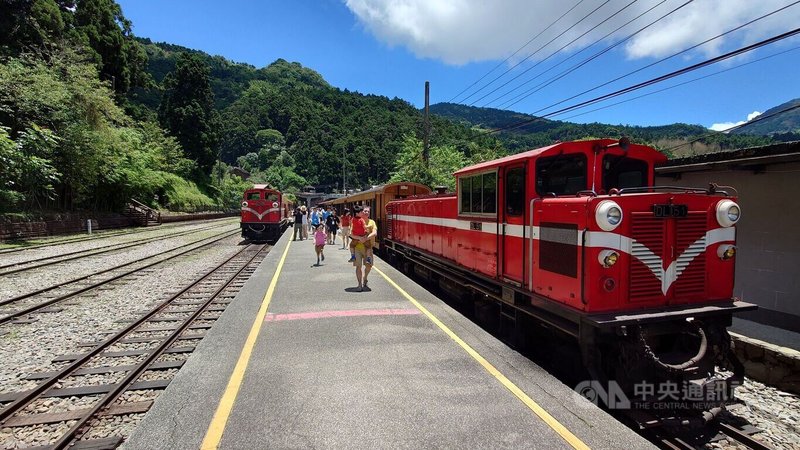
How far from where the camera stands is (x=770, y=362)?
577 cm

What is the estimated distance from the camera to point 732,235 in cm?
514

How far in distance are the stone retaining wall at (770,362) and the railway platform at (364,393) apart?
3296mm

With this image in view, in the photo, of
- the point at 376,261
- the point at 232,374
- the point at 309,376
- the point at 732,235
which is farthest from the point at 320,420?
the point at 376,261

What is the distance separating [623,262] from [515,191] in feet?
6.41

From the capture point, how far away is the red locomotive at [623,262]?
4598mm

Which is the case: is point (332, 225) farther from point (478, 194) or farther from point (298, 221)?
point (478, 194)

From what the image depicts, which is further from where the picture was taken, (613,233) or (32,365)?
(32,365)

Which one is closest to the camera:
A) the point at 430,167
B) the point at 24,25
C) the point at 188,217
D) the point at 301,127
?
the point at 24,25

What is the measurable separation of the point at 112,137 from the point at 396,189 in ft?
87.4

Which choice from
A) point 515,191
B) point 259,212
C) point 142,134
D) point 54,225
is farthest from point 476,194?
point 142,134

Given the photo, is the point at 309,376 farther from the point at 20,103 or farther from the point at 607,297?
the point at 20,103

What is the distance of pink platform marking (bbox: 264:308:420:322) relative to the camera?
7770 millimetres

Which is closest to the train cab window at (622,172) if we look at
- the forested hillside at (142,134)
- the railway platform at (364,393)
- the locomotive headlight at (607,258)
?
the locomotive headlight at (607,258)

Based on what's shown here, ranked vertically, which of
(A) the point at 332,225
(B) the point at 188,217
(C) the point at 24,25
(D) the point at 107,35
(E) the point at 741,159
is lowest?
(B) the point at 188,217
